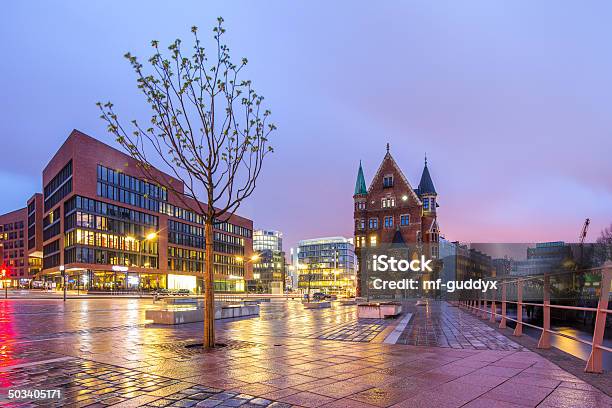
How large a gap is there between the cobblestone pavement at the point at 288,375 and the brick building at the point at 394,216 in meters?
67.5

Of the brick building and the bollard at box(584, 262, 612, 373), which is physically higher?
the brick building

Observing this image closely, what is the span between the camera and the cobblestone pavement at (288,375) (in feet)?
18.0

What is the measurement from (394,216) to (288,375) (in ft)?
244

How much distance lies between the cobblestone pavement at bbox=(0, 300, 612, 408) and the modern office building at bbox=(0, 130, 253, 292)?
5315 centimetres

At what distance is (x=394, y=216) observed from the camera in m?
79.6

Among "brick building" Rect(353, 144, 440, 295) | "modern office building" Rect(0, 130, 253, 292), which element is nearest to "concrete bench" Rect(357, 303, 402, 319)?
"modern office building" Rect(0, 130, 253, 292)

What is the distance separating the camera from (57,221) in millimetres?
78688

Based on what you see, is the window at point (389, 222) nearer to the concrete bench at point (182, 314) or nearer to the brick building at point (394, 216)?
the brick building at point (394, 216)

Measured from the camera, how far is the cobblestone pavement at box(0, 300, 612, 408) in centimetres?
548

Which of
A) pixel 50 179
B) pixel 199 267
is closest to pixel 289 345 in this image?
pixel 50 179

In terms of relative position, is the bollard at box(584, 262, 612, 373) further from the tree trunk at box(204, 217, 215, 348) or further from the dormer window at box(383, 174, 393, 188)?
the dormer window at box(383, 174, 393, 188)

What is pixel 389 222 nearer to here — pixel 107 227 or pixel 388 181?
pixel 388 181
